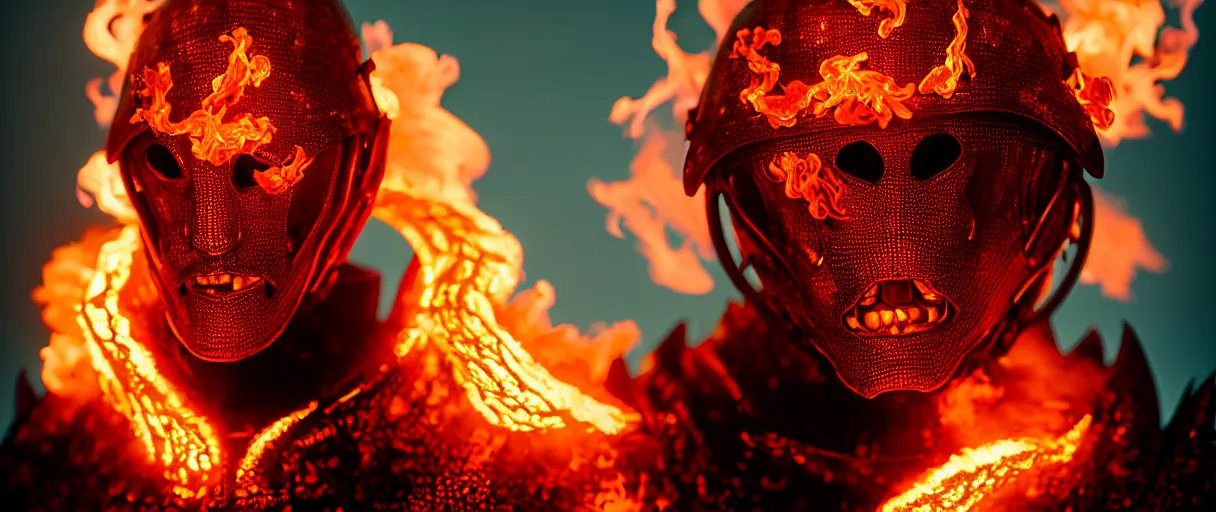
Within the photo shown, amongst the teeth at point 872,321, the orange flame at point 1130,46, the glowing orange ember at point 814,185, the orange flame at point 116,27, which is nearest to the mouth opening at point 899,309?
the teeth at point 872,321

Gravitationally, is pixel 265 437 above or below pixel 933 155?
below

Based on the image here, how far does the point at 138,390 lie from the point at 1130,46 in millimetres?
2172

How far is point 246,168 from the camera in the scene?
8.77 ft

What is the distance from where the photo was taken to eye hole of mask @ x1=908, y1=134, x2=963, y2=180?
245 cm

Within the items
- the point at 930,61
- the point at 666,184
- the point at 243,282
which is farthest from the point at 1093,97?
the point at 243,282

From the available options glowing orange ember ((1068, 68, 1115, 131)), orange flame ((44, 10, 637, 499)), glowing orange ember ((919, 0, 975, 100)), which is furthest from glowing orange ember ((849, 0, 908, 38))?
orange flame ((44, 10, 637, 499))

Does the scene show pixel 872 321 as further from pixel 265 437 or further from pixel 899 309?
pixel 265 437

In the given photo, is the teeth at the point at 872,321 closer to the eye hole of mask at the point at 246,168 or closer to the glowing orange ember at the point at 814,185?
the glowing orange ember at the point at 814,185

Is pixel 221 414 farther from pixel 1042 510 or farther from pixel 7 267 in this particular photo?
pixel 1042 510

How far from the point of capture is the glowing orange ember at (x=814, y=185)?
2.43 meters

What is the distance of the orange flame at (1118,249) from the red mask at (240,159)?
1488mm

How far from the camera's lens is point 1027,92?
2.41 meters

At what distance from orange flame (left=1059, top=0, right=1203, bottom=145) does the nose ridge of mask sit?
65.4 inches

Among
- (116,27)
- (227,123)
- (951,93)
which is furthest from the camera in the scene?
(116,27)
